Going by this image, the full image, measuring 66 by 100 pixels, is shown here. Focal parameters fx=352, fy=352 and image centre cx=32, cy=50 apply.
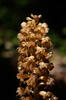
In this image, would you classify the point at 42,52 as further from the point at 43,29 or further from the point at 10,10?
the point at 10,10

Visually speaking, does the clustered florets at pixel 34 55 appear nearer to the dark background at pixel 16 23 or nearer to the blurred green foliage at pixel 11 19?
the dark background at pixel 16 23

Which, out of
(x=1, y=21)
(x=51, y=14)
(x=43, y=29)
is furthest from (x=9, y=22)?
(x=43, y=29)

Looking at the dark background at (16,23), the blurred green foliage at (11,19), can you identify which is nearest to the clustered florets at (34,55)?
the dark background at (16,23)

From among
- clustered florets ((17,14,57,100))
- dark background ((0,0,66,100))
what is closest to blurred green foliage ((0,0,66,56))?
dark background ((0,0,66,100))

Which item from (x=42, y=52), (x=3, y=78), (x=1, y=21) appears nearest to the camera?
(x=42, y=52)

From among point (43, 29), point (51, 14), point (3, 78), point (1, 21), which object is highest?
point (51, 14)

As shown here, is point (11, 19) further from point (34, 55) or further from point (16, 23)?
point (34, 55)

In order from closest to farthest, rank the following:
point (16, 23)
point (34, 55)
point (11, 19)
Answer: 1. point (34, 55)
2. point (11, 19)
3. point (16, 23)

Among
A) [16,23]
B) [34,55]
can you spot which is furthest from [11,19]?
[34,55]
